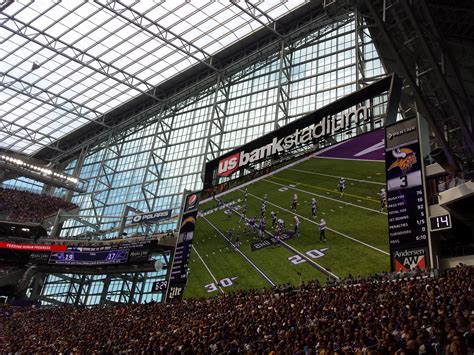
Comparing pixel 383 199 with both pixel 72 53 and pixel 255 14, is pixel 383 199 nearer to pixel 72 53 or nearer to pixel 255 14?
pixel 255 14

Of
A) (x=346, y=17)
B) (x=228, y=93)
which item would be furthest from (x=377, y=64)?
(x=228, y=93)

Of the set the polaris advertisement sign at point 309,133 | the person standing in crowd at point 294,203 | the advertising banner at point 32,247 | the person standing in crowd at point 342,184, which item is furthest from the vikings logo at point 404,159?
the advertising banner at point 32,247

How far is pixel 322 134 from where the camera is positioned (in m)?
25.4

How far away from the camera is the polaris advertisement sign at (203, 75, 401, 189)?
2322 centimetres

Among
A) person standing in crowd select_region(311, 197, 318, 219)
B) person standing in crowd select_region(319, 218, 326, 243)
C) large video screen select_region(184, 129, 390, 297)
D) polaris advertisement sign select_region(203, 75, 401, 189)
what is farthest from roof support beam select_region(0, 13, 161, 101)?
person standing in crowd select_region(319, 218, 326, 243)

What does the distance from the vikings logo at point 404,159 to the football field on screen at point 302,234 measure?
0.98 meters

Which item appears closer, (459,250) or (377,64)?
(459,250)

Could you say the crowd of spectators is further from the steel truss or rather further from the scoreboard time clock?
the steel truss

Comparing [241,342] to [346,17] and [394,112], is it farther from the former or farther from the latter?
[346,17]

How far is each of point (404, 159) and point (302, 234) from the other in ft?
21.6

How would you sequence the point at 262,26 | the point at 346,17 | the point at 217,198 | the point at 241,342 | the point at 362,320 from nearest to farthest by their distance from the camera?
the point at 362,320, the point at 241,342, the point at 217,198, the point at 346,17, the point at 262,26

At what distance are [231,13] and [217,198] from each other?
1878 cm

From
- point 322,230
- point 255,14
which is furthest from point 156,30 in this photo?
point 322,230

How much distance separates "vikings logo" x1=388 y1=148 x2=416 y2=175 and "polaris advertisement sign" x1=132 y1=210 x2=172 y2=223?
25684 millimetres
